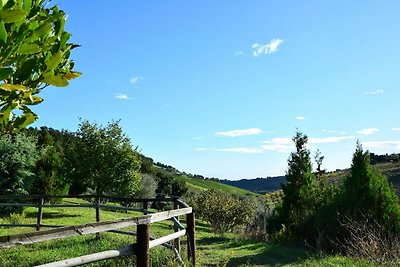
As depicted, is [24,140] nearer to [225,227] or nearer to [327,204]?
[225,227]

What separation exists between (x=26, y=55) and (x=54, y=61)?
7.7 inches

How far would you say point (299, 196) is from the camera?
21.3m

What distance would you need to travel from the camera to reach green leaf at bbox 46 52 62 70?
279 cm

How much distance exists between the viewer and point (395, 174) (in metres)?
67.9

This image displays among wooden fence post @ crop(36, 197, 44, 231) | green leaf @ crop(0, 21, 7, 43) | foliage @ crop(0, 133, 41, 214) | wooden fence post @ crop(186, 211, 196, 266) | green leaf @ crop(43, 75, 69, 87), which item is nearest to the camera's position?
green leaf @ crop(0, 21, 7, 43)

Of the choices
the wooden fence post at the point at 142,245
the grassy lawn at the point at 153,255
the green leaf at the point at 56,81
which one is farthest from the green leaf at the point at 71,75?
the grassy lawn at the point at 153,255

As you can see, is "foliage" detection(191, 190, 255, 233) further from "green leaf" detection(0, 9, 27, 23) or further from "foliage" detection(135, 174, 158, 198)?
"foliage" detection(135, 174, 158, 198)

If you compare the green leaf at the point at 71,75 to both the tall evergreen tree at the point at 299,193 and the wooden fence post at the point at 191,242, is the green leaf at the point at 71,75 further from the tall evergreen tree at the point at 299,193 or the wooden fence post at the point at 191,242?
the tall evergreen tree at the point at 299,193

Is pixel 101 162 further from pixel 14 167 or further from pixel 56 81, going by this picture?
pixel 56 81

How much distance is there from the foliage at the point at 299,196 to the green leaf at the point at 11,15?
16.7 metres

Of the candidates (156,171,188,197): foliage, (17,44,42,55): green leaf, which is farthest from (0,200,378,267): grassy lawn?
(156,171,188,197): foliage

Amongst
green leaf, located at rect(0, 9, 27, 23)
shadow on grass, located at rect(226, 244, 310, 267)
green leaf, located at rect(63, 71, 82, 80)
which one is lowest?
shadow on grass, located at rect(226, 244, 310, 267)

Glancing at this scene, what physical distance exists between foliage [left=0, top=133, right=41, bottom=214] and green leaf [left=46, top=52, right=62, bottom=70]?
76.6 feet

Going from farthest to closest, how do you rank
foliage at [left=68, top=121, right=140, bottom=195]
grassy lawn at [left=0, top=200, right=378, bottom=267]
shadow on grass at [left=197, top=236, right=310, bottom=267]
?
1. foliage at [left=68, top=121, right=140, bottom=195]
2. shadow on grass at [left=197, top=236, right=310, bottom=267]
3. grassy lawn at [left=0, top=200, right=378, bottom=267]
